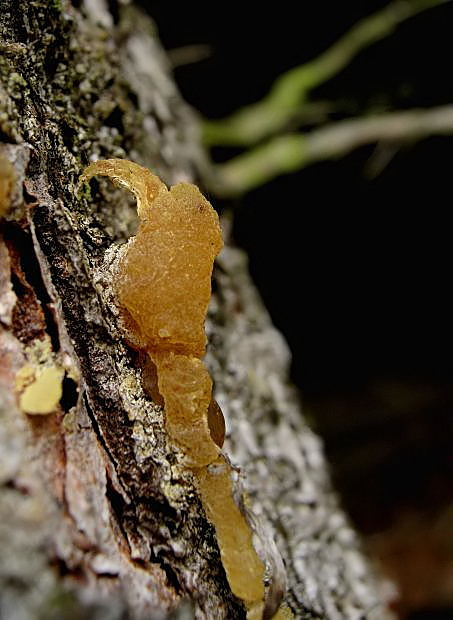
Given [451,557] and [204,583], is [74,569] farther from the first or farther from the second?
[451,557]

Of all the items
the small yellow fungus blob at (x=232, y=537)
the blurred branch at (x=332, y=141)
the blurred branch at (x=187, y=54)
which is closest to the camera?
the small yellow fungus blob at (x=232, y=537)

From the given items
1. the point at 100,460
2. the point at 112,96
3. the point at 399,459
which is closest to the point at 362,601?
the point at 100,460

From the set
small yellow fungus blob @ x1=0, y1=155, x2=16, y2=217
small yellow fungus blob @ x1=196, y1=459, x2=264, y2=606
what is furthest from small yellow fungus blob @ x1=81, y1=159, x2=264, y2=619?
small yellow fungus blob @ x1=0, y1=155, x2=16, y2=217

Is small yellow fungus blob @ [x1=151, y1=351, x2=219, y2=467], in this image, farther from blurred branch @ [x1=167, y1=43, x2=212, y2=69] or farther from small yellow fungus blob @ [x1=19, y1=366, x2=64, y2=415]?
blurred branch @ [x1=167, y1=43, x2=212, y2=69]

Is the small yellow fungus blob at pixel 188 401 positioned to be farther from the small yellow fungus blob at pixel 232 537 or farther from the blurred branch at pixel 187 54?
the blurred branch at pixel 187 54

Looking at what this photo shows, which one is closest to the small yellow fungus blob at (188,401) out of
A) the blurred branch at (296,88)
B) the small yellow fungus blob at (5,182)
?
the small yellow fungus blob at (5,182)
